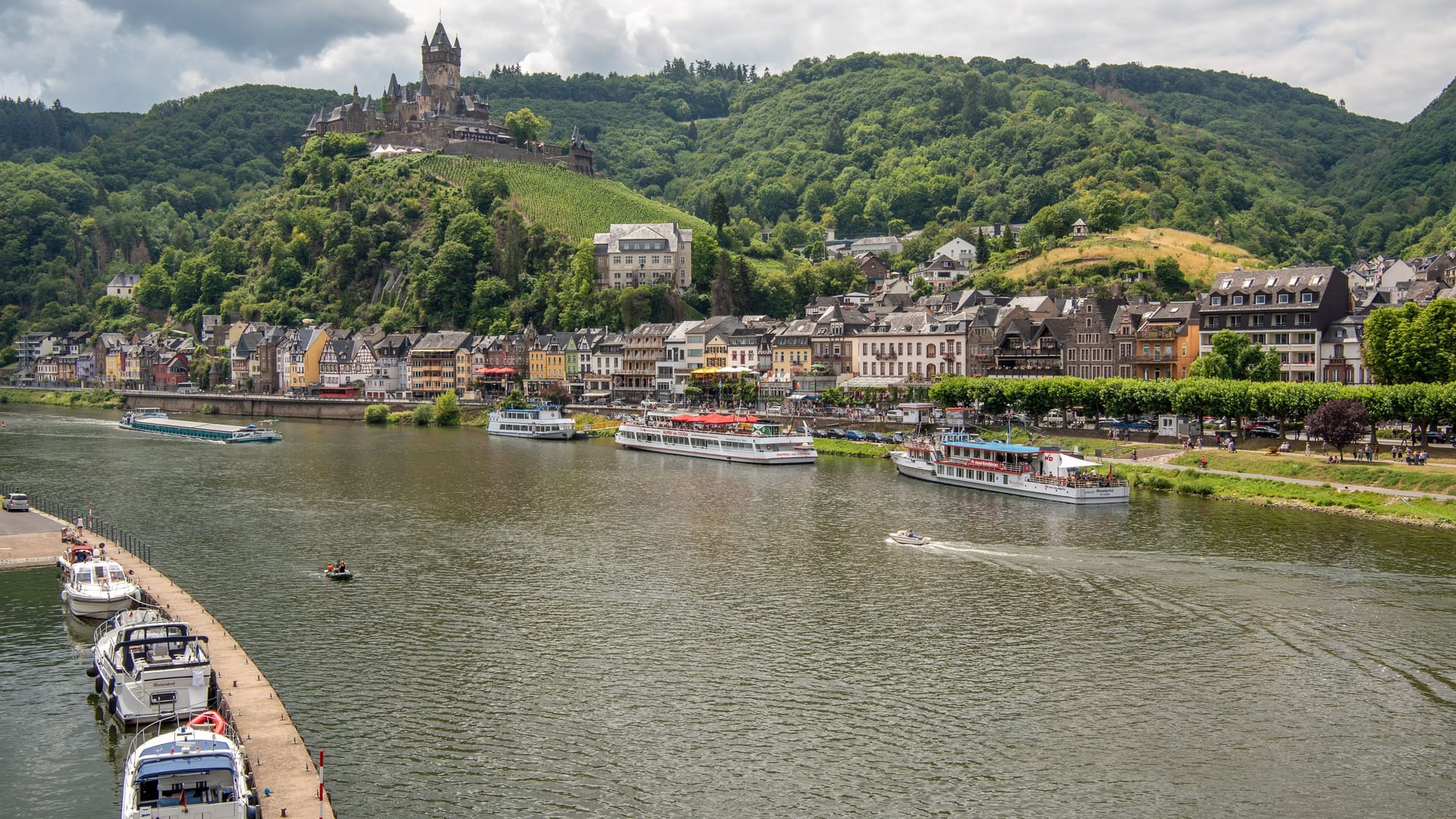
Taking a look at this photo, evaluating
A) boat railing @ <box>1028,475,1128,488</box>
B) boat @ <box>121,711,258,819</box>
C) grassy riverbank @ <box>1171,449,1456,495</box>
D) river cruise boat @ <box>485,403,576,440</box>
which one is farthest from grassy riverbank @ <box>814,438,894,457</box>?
boat @ <box>121,711,258,819</box>

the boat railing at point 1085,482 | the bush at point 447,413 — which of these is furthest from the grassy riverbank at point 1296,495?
the bush at point 447,413

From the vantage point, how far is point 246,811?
22.7m

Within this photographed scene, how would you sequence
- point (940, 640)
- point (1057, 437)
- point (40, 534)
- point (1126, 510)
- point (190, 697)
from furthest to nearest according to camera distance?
point (1057, 437) → point (1126, 510) → point (40, 534) → point (940, 640) → point (190, 697)

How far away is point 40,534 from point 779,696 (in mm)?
34242

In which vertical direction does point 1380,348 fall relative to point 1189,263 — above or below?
below

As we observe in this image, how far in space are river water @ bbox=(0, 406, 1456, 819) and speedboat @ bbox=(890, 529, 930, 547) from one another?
4.25 feet

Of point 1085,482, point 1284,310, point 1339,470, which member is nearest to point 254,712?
point 1085,482

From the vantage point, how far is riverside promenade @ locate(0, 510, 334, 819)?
2347 centimetres

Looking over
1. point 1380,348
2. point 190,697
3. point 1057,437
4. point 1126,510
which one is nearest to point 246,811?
point 190,697

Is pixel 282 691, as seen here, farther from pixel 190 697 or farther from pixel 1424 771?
pixel 1424 771

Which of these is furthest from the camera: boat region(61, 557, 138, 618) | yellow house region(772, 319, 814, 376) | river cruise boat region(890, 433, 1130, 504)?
yellow house region(772, 319, 814, 376)

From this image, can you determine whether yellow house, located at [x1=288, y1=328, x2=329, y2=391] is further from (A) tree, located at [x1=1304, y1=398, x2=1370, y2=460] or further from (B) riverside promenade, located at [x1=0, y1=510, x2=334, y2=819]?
(A) tree, located at [x1=1304, y1=398, x2=1370, y2=460]

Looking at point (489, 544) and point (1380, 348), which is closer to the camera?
point (489, 544)

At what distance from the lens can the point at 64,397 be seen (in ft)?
521
